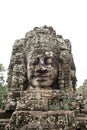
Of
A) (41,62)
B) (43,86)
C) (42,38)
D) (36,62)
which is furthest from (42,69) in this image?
(42,38)

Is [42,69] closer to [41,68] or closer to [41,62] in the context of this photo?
[41,68]

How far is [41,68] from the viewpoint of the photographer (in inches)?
414

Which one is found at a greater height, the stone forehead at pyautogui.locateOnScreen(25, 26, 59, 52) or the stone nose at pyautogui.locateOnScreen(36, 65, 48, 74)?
the stone forehead at pyautogui.locateOnScreen(25, 26, 59, 52)

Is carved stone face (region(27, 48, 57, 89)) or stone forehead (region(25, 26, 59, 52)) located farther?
stone forehead (region(25, 26, 59, 52))

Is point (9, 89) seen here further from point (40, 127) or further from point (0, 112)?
point (40, 127)

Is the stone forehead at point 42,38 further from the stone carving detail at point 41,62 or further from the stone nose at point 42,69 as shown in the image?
the stone nose at point 42,69

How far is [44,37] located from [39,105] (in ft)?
9.18

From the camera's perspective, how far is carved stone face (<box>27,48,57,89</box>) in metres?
10.6

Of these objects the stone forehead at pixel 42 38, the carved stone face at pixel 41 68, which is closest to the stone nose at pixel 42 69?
the carved stone face at pixel 41 68

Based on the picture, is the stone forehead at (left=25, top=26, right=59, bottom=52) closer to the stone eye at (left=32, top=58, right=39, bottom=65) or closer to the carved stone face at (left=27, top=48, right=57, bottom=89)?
the carved stone face at (left=27, top=48, right=57, bottom=89)

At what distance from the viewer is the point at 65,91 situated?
33.9 feet

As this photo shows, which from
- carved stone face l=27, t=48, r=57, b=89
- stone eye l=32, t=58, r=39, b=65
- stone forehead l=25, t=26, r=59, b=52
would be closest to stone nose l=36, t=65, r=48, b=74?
carved stone face l=27, t=48, r=57, b=89

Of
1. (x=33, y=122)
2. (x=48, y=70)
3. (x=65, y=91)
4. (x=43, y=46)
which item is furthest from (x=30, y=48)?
(x=33, y=122)

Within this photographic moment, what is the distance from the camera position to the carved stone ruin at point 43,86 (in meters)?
9.07
